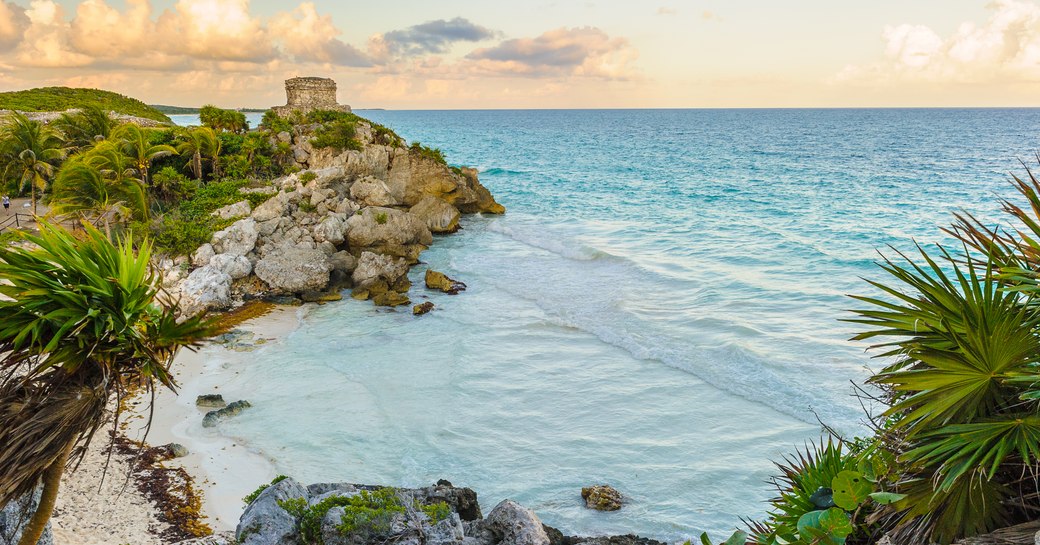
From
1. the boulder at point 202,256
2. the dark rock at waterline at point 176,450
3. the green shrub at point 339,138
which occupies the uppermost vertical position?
the green shrub at point 339,138

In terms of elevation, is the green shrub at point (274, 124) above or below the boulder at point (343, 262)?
above

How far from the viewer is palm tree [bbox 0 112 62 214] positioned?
2930 centimetres

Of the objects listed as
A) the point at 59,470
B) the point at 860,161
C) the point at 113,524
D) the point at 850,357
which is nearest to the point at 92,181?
the point at 113,524

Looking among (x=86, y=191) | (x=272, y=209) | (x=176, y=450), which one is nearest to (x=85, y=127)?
(x=86, y=191)

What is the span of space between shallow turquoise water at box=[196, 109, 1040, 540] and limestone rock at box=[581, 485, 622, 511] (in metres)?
0.15

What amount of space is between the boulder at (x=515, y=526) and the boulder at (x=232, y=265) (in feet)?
60.2

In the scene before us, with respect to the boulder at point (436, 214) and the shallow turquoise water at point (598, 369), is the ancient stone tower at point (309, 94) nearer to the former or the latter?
the boulder at point (436, 214)

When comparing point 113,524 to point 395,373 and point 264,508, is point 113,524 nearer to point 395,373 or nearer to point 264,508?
point 264,508

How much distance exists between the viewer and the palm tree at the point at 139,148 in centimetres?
3011

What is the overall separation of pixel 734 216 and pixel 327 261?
81.8 ft

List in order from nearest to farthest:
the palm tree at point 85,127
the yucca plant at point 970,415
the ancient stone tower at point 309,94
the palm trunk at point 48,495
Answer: the yucca plant at point 970,415, the palm trunk at point 48,495, the palm tree at point 85,127, the ancient stone tower at point 309,94

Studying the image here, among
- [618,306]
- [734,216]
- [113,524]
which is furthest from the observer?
[734,216]

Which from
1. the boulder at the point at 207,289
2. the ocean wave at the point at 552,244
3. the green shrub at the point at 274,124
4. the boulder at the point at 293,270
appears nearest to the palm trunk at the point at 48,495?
the boulder at the point at 207,289

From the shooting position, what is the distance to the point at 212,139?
109 feet
